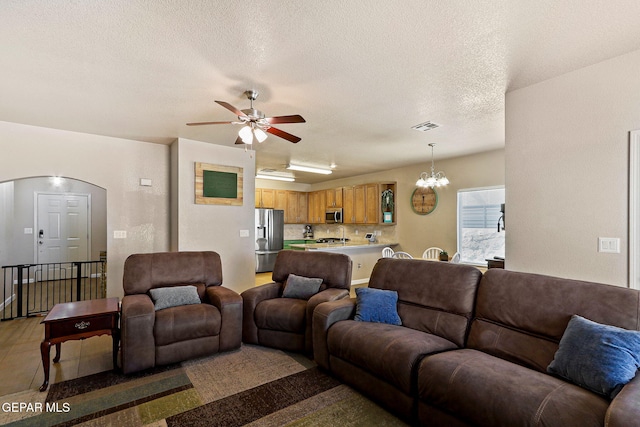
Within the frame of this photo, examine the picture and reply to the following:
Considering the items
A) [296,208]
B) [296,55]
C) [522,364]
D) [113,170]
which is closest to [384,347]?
[522,364]

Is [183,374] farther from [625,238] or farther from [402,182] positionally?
[402,182]

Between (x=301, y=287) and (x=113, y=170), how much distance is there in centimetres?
337

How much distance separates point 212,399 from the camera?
2.37 metres

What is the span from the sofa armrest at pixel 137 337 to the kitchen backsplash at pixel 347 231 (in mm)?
5267

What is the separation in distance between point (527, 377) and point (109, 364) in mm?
3422

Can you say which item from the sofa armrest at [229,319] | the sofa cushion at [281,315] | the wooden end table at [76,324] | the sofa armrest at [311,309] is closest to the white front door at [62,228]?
the wooden end table at [76,324]

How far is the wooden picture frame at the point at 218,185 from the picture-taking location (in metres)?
4.76

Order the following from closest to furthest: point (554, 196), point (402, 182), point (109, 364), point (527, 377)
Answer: point (527, 377), point (554, 196), point (109, 364), point (402, 182)

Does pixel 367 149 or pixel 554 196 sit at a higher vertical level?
pixel 367 149

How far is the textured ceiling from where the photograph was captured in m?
1.85

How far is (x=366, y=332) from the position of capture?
244 centimetres

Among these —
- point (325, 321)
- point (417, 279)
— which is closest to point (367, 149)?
point (417, 279)

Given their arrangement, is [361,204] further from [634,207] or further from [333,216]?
[634,207]

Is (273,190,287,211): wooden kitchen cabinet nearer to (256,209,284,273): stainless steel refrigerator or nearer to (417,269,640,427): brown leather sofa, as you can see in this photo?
(256,209,284,273): stainless steel refrigerator
